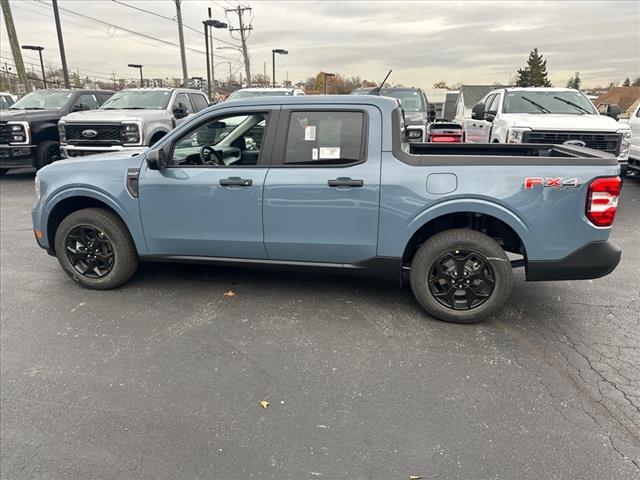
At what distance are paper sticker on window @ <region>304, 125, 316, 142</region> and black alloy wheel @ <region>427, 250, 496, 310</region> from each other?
144 cm

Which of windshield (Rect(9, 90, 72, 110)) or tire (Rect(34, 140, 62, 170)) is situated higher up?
windshield (Rect(9, 90, 72, 110))

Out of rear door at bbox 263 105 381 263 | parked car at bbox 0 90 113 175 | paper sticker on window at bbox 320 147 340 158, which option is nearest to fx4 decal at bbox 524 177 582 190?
rear door at bbox 263 105 381 263

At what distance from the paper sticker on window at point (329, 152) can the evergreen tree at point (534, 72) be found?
5971cm

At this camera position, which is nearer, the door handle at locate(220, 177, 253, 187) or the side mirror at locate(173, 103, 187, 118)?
the door handle at locate(220, 177, 253, 187)

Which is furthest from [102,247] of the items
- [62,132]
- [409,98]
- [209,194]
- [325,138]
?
[409,98]

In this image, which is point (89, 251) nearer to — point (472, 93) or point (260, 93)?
point (260, 93)

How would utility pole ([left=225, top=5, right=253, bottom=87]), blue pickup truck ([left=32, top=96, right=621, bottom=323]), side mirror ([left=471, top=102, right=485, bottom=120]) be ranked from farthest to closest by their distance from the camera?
utility pole ([left=225, top=5, right=253, bottom=87])
side mirror ([left=471, top=102, right=485, bottom=120])
blue pickup truck ([left=32, top=96, right=621, bottom=323])

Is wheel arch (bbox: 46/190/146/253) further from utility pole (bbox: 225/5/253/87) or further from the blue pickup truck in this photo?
utility pole (bbox: 225/5/253/87)

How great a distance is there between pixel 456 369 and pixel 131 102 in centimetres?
1035

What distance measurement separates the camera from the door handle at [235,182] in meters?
3.85

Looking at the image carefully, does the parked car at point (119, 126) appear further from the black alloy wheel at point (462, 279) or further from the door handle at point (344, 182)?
the black alloy wheel at point (462, 279)

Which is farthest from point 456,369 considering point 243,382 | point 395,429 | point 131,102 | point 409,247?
point 131,102

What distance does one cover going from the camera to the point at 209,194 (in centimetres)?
395

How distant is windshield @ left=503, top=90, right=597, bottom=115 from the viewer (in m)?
8.68
